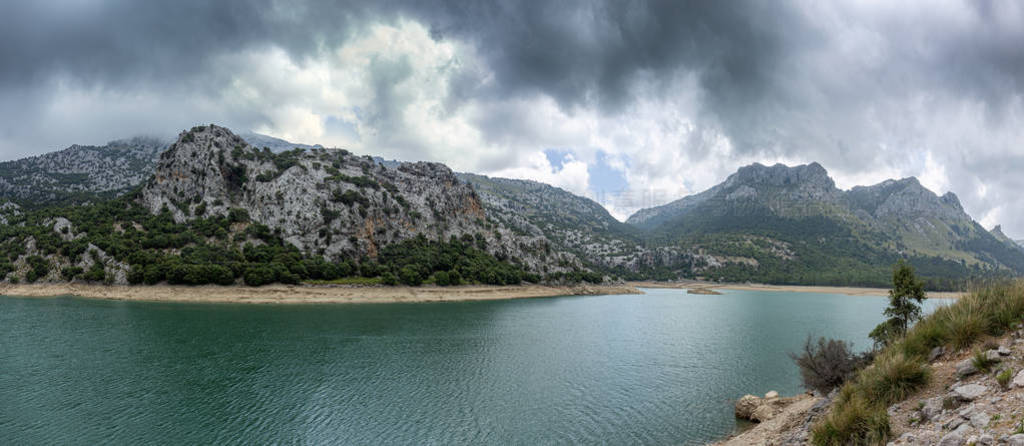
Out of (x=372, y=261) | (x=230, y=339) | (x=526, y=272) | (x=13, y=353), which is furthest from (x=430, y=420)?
(x=526, y=272)

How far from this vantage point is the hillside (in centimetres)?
7869

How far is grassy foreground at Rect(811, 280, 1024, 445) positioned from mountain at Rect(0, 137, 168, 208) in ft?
569

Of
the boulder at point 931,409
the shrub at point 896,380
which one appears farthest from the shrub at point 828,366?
the boulder at point 931,409

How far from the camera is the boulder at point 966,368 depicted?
9.23 m

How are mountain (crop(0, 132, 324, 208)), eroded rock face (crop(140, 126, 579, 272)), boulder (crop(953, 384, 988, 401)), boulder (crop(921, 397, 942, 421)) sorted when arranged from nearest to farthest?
boulder (crop(953, 384, 988, 401))
boulder (crop(921, 397, 942, 421))
eroded rock face (crop(140, 126, 579, 272))
mountain (crop(0, 132, 324, 208))

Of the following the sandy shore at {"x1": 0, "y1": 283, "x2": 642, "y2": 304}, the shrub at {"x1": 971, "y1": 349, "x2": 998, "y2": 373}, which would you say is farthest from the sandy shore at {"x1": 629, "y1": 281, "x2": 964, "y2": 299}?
the shrub at {"x1": 971, "y1": 349, "x2": 998, "y2": 373}

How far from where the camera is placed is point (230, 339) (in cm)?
3884

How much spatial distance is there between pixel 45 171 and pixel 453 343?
208658 millimetres

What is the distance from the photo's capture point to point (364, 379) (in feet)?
93.4

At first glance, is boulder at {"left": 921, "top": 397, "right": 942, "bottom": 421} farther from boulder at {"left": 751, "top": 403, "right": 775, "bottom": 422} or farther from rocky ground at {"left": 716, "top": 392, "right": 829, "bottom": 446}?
boulder at {"left": 751, "top": 403, "right": 775, "bottom": 422}

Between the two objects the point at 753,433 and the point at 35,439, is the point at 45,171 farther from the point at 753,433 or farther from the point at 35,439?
the point at 753,433

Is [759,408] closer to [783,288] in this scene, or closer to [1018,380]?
[1018,380]

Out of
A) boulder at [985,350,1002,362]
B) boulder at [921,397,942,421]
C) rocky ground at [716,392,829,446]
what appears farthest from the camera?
rocky ground at [716,392,829,446]

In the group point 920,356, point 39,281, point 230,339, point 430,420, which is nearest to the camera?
point 920,356
